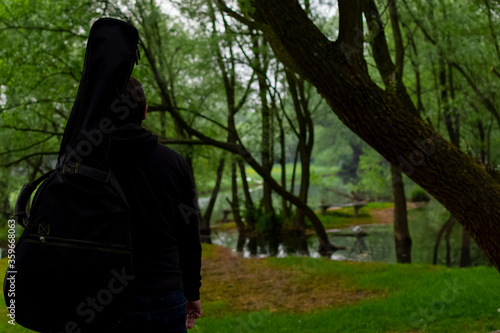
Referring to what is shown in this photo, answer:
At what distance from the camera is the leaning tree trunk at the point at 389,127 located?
454 cm

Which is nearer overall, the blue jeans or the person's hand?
the blue jeans

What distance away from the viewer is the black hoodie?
2205mm

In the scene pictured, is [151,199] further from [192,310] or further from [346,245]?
[346,245]

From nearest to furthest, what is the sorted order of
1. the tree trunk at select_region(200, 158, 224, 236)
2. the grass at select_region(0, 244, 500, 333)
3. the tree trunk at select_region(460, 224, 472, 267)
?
the grass at select_region(0, 244, 500, 333) < the tree trunk at select_region(460, 224, 472, 267) < the tree trunk at select_region(200, 158, 224, 236)

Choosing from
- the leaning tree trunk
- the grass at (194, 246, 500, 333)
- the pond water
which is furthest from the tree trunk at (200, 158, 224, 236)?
the leaning tree trunk

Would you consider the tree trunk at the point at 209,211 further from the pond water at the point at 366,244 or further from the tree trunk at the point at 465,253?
the tree trunk at the point at 465,253

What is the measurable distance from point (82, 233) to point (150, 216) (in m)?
0.36

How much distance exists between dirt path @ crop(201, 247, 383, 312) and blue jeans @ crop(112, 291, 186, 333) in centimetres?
679

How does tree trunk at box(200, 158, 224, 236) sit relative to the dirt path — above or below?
above

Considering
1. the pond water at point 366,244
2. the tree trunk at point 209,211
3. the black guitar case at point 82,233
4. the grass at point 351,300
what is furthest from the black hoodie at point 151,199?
the tree trunk at point 209,211

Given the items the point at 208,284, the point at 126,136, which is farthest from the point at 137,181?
the point at 208,284

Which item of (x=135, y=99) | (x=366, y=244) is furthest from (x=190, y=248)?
(x=366, y=244)

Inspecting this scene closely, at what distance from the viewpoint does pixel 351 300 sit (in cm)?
909

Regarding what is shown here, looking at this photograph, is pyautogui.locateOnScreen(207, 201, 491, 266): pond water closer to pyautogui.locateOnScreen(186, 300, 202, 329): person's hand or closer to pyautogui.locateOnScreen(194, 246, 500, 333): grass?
pyautogui.locateOnScreen(194, 246, 500, 333): grass
